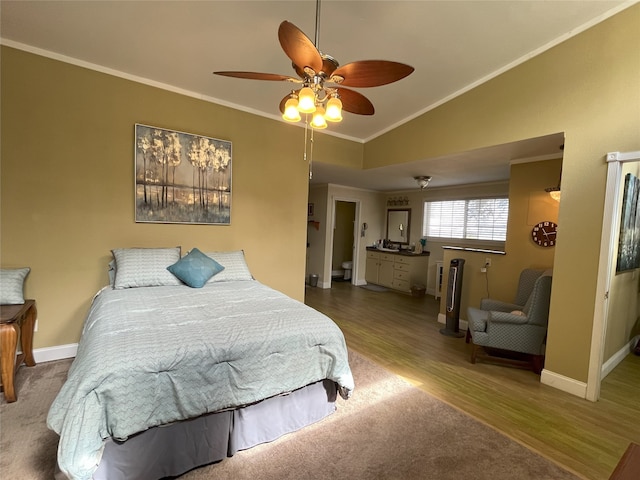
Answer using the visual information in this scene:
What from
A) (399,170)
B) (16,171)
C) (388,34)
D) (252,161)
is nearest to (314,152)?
(252,161)

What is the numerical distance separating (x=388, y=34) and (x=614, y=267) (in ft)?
9.06

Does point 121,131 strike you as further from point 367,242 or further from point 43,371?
point 367,242

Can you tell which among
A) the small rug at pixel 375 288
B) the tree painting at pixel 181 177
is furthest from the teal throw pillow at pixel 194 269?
the small rug at pixel 375 288

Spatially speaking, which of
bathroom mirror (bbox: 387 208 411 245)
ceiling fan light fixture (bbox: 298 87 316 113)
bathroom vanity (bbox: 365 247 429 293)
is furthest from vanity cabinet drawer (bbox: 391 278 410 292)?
ceiling fan light fixture (bbox: 298 87 316 113)

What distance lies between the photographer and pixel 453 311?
3.94 m

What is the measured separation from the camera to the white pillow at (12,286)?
2.50 metres

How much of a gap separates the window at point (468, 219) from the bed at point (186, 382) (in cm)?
437

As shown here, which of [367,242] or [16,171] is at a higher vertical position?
[16,171]

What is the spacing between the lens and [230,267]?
329cm

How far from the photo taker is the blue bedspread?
138 cm

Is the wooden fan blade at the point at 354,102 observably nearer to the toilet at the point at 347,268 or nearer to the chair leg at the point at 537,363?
the chair leg at the point at 537,363

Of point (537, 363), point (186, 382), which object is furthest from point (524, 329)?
point (186, 382)

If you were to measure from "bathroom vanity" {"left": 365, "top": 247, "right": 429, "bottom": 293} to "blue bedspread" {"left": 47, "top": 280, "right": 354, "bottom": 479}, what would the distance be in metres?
4.25

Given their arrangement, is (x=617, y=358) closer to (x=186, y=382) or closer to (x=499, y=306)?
(x=499, y=306)
